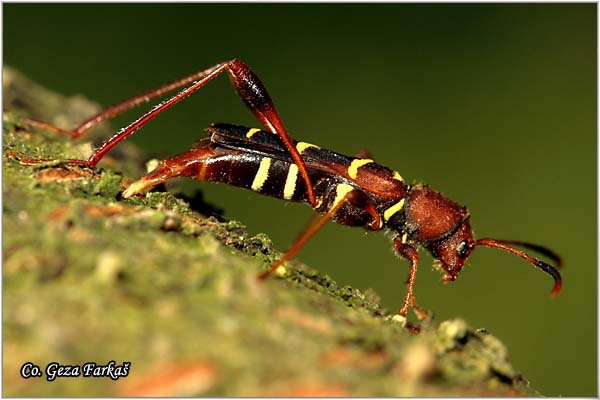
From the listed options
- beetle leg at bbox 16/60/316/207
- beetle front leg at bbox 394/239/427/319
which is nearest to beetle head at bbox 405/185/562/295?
beetle front leg at bbox 394/239/427/319

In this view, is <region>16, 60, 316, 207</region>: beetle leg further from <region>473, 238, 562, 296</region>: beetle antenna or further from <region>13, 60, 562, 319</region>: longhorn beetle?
<region>473, 238, 562, 296</region>: beetle antenna

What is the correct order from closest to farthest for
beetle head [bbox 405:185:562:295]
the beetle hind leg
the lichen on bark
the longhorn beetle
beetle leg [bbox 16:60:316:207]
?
1. the lichen on bark
2. the beetle hind leg
3. beetle leg [bbox 16:60:316:207]
4. the longhorn beetle
5. beetle head [bbox 405:185:562:295]

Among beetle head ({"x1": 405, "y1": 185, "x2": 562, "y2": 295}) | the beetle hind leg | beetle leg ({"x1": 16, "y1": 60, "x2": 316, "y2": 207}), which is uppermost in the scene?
beetle leg ({"x1": 16, "y1": 60, "x2": 316, "y2": 207})

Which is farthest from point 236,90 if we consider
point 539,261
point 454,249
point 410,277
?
point 539,261

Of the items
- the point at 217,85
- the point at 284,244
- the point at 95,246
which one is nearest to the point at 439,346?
the point at 95,246

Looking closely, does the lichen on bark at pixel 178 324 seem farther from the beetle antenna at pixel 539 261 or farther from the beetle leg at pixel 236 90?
the beetle antenna at pixel 539 261

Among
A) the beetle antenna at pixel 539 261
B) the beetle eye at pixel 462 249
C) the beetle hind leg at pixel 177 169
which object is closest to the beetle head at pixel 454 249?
the beetle eye at pixel 462 249

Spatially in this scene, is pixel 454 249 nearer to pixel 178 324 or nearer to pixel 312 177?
pixel 312 177
